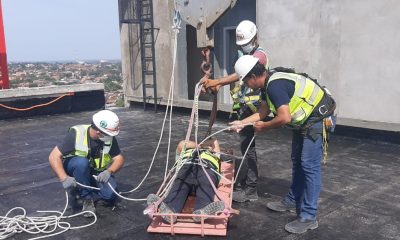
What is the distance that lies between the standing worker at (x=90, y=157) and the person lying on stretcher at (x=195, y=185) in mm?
Result: 708

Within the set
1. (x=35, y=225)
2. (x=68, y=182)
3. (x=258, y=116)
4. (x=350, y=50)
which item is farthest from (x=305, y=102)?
(x=350, y=50)

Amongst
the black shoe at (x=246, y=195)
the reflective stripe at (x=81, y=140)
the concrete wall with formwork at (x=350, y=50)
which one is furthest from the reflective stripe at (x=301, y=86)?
the concrete wall with formwork at (x=350, y=50)

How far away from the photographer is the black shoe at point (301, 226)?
3729 mm

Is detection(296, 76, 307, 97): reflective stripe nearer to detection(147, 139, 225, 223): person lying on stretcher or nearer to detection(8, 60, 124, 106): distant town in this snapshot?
detection(147, 139, 225, 223): person lying on stretcher

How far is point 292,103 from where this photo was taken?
3615 millimetres

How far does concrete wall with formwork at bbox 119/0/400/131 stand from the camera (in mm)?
7266

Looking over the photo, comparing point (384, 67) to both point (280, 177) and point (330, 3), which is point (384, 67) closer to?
point (330, 3)

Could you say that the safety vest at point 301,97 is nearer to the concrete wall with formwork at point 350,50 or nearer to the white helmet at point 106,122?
the white helmet at point 106,122

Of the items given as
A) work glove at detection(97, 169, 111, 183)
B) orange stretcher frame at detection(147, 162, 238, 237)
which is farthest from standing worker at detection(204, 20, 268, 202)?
work glove at detection(97, 169, 111, 183)

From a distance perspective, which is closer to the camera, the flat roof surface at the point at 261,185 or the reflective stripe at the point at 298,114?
the reflective stripe at the point at 298,114

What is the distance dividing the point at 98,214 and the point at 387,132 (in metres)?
5.31

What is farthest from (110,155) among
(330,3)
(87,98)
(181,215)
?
(87,98)

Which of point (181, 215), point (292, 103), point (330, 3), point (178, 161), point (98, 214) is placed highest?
point (330, 3)

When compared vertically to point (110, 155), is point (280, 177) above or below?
below
